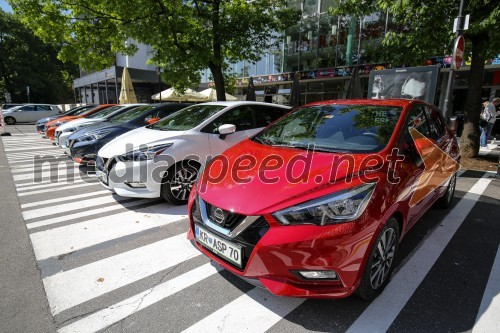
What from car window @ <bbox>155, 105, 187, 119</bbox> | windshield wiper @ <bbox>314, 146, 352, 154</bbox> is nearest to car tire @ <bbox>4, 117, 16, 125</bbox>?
car window @ <bbox>155, 105, 187, 119</bbox>

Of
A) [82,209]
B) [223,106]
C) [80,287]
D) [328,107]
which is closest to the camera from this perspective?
[80,287]

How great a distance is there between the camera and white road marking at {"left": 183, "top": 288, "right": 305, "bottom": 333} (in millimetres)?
2309

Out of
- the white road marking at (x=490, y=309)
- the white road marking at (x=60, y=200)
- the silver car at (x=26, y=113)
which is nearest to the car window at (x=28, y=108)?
the silver car at (x=26, y=113)

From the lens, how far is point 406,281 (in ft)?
9.50

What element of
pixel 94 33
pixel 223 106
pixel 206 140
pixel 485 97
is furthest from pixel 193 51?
pixel 485 97

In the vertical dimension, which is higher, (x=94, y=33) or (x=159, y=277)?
(x=94, y=33)

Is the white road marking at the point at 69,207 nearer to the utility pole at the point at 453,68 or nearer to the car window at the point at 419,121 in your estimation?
the car window at the point at 419,121

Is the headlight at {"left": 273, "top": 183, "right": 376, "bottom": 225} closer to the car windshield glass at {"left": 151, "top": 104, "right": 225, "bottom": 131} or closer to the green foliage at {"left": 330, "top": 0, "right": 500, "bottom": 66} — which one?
the car windshield glass at {"left": 151, "top": 104, "right": 225, "bottom": 131}

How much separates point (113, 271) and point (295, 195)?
81.1 inches

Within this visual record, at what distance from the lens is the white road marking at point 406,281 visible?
2.36 meters

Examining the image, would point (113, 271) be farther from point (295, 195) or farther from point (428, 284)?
point (428, 284)

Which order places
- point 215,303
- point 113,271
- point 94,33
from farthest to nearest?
1. point 94,33
2. point 113,271
3. point 215,303

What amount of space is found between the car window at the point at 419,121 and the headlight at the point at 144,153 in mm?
3291

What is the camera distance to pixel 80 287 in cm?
282
